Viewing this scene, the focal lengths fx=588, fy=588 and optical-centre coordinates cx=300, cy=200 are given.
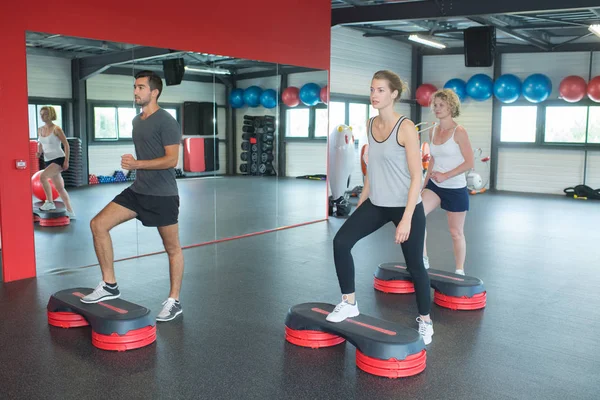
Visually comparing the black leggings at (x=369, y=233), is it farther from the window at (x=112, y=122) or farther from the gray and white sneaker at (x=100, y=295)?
the window at (x=112, y=122)

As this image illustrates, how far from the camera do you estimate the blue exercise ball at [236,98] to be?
20.6ft

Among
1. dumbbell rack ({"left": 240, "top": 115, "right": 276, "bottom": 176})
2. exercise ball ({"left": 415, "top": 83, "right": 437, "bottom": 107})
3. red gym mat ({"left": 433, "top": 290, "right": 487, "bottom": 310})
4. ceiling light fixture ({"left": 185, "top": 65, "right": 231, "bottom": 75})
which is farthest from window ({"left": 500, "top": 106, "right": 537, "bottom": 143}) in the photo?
red gym mat ({"left": 433, "top": 290, "right": 487, "bottom": 310})

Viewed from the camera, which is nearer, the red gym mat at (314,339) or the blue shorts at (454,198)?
the red gym mat at (314,339)

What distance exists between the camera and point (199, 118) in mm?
6027

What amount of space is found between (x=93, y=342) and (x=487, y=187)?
Answer: 10697 millimetres

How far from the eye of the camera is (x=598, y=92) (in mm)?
10070

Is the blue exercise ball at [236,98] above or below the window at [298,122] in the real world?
above

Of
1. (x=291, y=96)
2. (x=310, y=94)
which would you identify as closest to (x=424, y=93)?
(x=310, y=94)

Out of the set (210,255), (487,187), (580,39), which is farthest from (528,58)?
(210,255)

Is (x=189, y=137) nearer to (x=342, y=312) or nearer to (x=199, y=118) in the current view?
(x=199, y=118)

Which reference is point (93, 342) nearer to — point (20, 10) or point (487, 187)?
point (20, 10)

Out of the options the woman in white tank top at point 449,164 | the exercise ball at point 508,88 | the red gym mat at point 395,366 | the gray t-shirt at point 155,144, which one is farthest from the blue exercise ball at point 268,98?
the exercise ball at point 508,88

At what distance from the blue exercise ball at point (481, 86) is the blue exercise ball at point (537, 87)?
0.68m

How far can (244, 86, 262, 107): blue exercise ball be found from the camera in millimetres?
6359
